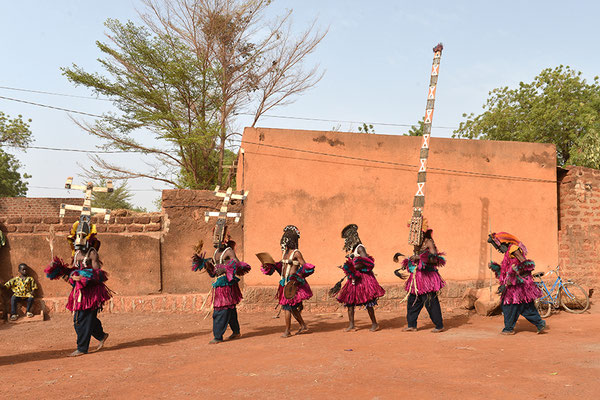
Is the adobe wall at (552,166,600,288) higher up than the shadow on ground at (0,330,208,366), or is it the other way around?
the adobe wall at (552,166,600,288)

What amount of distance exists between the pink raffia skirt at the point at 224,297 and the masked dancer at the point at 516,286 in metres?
3.95

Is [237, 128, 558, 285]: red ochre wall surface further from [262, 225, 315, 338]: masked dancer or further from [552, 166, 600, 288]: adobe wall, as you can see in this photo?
[262, 225, 315, 338]: masked dancer

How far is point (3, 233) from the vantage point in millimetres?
9562

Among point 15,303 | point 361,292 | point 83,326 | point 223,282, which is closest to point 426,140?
point 361,292

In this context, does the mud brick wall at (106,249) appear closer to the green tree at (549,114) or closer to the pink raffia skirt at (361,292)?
the pink raffia skirt at (361,292)

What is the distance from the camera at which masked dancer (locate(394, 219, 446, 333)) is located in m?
7.64

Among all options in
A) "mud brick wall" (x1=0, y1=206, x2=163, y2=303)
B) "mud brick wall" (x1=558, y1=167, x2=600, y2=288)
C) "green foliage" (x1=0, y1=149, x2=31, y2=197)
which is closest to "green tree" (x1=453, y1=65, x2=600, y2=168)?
"mud brick wall" (x1=558, y1=167, x2=600, y2=288)

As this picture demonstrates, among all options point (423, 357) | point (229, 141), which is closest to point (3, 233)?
point (423, 357)

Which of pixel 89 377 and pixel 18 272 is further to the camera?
pixel 18 272

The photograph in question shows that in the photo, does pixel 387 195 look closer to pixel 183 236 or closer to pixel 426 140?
pixel 426 140

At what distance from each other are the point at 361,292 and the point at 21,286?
6254mm

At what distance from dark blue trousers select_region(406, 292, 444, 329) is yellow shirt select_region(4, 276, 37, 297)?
685cm

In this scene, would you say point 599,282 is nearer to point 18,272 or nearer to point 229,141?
point 18,272

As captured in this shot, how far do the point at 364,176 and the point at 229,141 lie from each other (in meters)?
10.6
